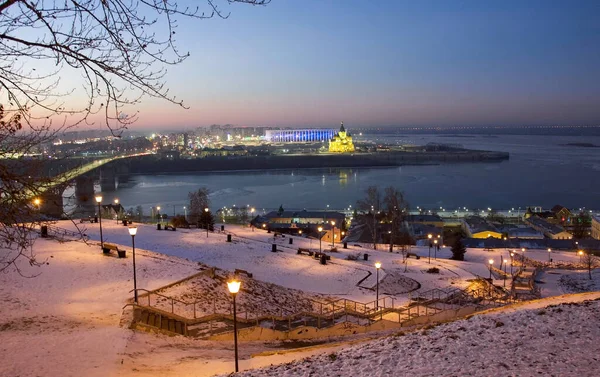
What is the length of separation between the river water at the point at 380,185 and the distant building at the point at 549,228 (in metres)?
9.42

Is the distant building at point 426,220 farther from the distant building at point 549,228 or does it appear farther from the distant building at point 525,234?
the distant building at point 549,228

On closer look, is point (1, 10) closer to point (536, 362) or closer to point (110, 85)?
point (110, 85)

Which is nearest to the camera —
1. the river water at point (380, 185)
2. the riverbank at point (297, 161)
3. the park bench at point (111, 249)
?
the park bench at point (111, 249)

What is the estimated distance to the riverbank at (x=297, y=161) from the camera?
82.1 m

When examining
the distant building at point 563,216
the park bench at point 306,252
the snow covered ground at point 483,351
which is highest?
the snow covered ground at point 483,351

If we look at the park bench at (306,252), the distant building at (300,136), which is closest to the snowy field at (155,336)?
the park bench at (306,252)

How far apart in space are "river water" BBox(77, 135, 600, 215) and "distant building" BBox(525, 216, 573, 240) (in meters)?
9.42

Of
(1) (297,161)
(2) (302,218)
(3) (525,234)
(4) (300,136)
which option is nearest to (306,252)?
(2) (302,218)

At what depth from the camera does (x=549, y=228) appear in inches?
1195

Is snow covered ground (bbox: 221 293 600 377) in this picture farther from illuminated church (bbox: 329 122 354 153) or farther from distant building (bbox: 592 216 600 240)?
illuminated church (bbox: 329 122 354 153)

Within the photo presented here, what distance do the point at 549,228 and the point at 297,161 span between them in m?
61.1

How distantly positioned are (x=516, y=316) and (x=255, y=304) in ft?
14.9

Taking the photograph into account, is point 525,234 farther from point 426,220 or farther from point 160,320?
point 160,320

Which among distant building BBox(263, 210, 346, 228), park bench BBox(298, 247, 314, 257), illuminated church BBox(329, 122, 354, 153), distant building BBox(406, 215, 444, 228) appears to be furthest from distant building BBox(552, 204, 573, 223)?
illuminated church BBox(329, 122, 354, 153)
